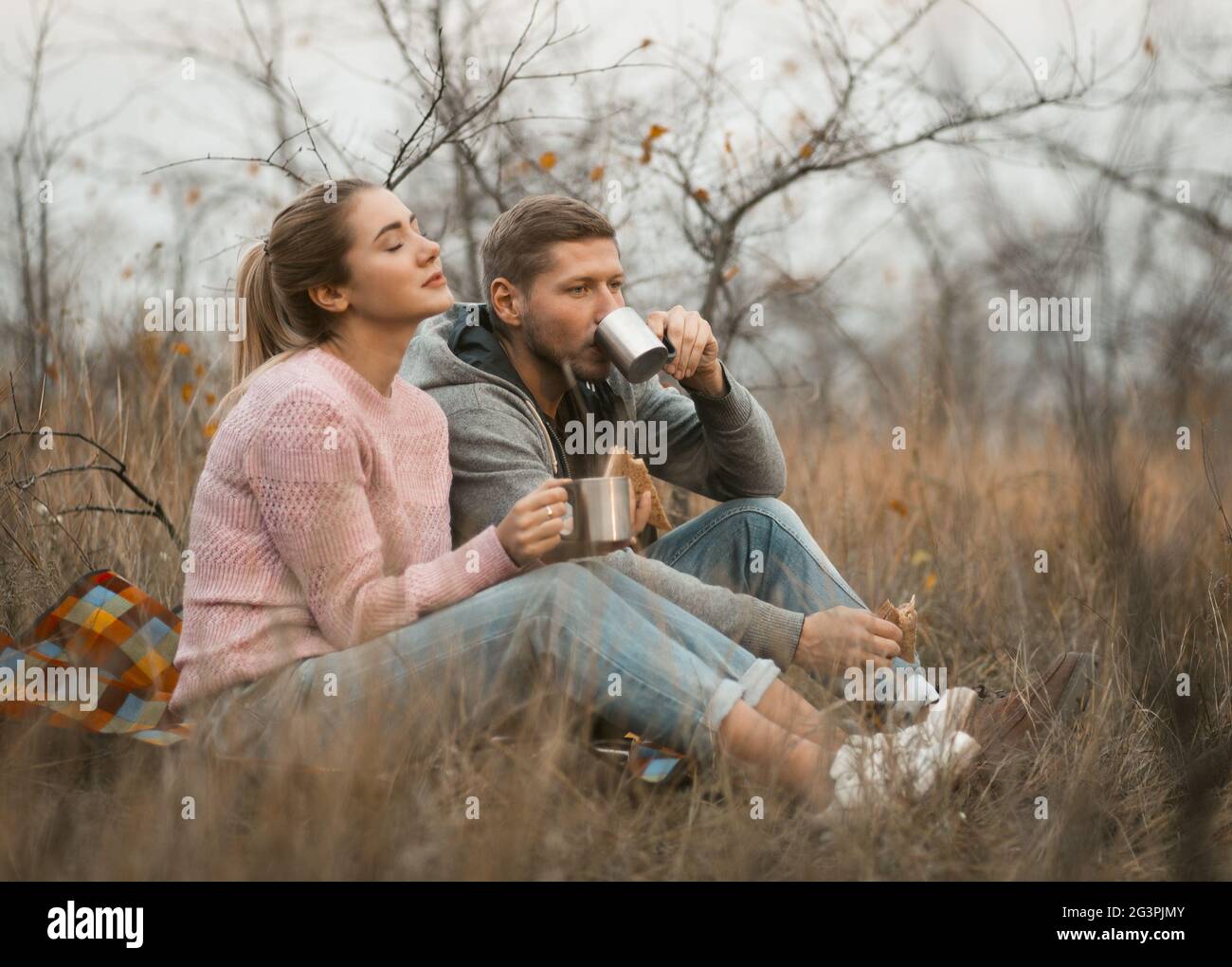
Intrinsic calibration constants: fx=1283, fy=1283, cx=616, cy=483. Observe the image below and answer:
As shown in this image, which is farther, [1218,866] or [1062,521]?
[1062,521]

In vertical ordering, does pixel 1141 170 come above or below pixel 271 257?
below

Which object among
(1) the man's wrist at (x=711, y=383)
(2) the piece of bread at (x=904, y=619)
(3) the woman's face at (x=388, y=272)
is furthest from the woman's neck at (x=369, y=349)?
(2) the piece of bread at (x=904, y=619)

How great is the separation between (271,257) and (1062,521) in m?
2.56

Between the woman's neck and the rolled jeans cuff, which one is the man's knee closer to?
the rolled jeans cuff

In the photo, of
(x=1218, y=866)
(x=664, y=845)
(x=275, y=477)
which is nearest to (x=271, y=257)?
(x=275, y=477)

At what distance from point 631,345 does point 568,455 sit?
387 mm

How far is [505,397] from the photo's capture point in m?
2.49

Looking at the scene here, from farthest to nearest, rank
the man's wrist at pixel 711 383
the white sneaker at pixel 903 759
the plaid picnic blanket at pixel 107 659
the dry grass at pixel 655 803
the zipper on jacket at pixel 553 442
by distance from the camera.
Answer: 1. the man's wrist at pixel 711 383
2. the zipper on jacket at pixel 553 442
3. the plaid picnic blanket at pixel 107 659
4. the white sneaker at pixel 903 759
5. the dry grass at pixel 655 803

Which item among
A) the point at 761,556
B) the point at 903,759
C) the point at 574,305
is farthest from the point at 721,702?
the point at 574,305

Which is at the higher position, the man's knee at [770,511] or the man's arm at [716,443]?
the man's arm at [716,443]

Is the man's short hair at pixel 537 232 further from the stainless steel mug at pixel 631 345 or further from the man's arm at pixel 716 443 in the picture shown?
the man's arm at pixel 716 443

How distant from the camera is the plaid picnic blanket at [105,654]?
7.36 feet

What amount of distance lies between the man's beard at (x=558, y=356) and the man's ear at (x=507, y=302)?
0.8 inches

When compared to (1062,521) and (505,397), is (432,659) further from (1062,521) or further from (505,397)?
(1062,521)
